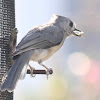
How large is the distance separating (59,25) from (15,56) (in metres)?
1.13

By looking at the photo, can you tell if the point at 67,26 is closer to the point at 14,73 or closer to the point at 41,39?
the point at 41,39

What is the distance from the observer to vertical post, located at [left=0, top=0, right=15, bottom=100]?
19.5ft

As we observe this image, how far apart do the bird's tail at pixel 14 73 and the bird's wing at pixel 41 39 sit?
0.08 m

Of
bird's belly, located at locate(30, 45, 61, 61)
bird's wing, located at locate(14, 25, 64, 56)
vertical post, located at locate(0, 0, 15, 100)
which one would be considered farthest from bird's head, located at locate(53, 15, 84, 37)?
vertical post, located at locate(0, 0, 15, 100)

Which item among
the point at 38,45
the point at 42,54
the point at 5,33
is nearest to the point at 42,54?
the point at 42,54

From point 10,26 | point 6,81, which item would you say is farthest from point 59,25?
point 6,81

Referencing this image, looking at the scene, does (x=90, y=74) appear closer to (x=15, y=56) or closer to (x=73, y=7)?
(x=73, y=7)

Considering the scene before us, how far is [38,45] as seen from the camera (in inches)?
242

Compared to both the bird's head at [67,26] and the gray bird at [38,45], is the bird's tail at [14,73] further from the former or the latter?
the bird's head at [67,26]

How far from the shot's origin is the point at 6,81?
5449mm

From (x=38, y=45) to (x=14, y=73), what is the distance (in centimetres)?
64

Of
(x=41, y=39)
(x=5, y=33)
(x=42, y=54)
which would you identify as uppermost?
(x=5, y=33)

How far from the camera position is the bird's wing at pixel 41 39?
5.89m

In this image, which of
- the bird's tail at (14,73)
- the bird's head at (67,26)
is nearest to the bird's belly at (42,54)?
the bird's tail at (14,73)
